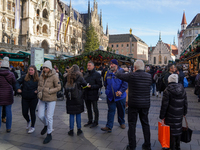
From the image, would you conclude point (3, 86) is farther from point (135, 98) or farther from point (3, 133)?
point (135, 98)

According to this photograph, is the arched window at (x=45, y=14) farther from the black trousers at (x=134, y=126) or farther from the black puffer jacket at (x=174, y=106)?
the black puffer jacket at (x=174, y=106)

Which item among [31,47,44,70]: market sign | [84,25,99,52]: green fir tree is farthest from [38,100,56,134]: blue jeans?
[84,25,99,52]: green fir tree

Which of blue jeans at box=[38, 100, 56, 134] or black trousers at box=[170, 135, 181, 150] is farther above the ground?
blue jeans at box=[38, 100, 56, 134]

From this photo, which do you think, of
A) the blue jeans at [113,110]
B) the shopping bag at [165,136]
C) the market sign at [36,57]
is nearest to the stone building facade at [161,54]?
the market sign at [36,57]

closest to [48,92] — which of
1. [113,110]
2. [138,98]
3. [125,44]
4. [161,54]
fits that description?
[113,110]

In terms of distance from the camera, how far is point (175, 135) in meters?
3.90

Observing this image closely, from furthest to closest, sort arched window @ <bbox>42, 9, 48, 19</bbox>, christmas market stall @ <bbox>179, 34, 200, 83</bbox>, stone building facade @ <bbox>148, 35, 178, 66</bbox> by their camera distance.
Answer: stone building facade @ <bbox>148, 35, 178, 66</bbox>, arched window @ <bbox>42, 9, 48, 19</bbox>, christmas market stall @ <bbox>179, 34, 200, 83</bbox>

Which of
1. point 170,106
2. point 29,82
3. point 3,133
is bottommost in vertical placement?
point 3,133

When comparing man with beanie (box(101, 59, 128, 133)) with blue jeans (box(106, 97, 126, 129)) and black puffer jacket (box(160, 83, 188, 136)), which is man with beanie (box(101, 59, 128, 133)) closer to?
blue jeans (box(106, 97, 126, 129))

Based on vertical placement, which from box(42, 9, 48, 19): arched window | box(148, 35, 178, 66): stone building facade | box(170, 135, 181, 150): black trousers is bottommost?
box(170, 135, 181, 150): black trousers

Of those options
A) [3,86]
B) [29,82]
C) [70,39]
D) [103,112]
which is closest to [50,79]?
[29,82]

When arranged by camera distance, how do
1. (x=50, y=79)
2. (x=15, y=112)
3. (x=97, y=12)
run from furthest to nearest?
(x=97, y=12)
(x=15, y=112)
(x=50, y=79)

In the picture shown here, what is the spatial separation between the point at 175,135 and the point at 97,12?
6904cm

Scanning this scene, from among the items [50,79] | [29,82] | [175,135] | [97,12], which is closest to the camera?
[175,135]
